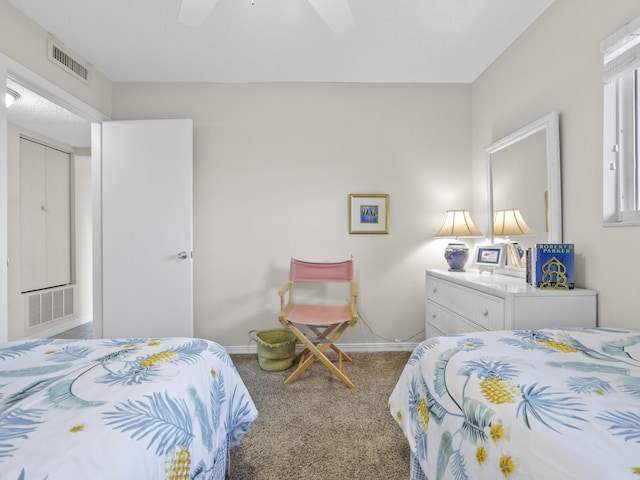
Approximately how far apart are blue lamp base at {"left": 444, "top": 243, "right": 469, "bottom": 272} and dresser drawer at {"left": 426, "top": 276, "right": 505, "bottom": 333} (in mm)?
214

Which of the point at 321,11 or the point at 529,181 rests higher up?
the point at 321,11

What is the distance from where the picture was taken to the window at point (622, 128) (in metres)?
1.51

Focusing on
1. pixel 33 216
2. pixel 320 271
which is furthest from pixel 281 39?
pixel 33 216

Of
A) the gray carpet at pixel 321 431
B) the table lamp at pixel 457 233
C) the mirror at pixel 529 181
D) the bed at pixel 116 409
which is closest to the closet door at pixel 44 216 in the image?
the gray carpet at pixel 321 431

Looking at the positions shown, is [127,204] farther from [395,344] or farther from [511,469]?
[511,469]

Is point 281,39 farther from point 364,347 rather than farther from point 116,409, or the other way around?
point 364,347

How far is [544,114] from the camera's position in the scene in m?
2.03

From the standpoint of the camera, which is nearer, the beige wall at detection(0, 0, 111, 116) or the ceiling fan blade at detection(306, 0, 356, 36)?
the ceiling fan blade at detection(306, 0, 356, 36)

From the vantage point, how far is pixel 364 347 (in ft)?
9.59

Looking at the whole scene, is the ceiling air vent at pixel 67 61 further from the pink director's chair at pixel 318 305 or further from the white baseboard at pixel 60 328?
the white baseboard at pixel 60 328

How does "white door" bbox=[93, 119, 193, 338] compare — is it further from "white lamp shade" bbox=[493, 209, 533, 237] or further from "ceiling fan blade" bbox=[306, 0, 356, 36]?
"white lamp shade" bbox=[493, 209, 533, 237]

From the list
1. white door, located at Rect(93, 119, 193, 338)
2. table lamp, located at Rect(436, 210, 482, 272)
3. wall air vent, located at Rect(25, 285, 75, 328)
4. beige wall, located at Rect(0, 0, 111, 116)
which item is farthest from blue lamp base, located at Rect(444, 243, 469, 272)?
wall air vent, located at Rect(25, 285, 75, 328)

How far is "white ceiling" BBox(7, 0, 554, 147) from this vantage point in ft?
6.48

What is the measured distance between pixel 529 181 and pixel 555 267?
0.70 m
